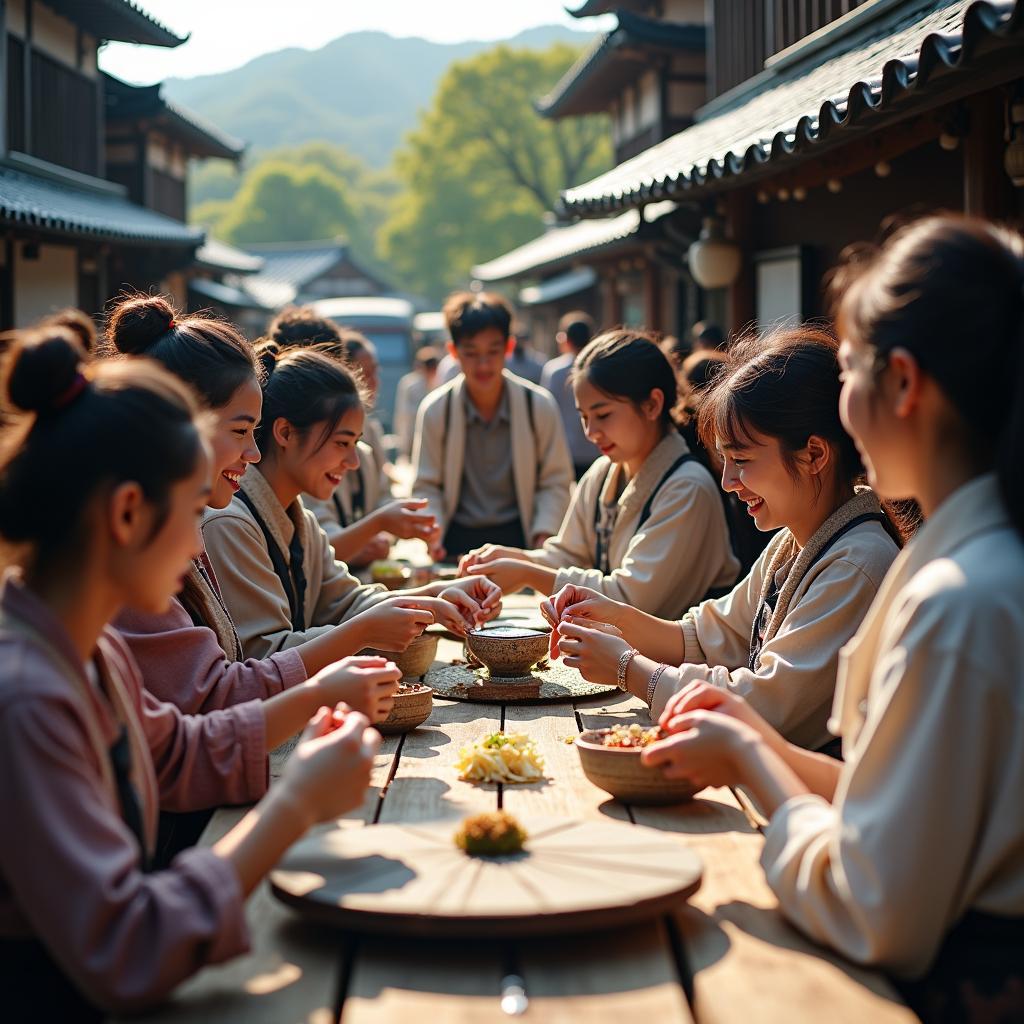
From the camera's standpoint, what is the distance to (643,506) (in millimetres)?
4379

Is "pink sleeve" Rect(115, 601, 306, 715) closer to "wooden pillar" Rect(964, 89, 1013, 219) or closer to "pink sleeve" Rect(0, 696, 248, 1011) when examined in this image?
"pink sleeve" Rect(0, 696, 248, 1011)

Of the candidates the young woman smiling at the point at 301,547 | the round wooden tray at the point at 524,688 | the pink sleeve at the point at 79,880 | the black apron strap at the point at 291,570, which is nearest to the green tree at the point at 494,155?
the young woman smiling at the point at 301,547

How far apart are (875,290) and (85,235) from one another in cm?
1196

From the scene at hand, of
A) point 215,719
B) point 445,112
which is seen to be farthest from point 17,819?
point 445,112

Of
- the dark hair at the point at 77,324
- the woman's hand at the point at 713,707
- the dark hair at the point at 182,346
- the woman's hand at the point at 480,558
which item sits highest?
the dark hair at the point at 182,346

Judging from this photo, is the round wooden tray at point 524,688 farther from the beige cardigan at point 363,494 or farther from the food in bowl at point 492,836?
the beige cardigan at point 363,494

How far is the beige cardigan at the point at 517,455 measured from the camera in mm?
6418

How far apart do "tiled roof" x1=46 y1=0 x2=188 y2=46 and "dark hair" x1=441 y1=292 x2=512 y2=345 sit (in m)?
10.7

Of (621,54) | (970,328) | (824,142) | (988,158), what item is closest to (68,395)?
(970,328)

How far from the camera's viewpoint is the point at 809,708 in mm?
2842

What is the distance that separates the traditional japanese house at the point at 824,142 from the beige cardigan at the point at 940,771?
2.67 ft

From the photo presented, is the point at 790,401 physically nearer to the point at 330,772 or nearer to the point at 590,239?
the point at 330,772

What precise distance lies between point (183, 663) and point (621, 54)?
14666 millimetres

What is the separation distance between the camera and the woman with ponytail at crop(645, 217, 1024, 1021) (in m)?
1.71
